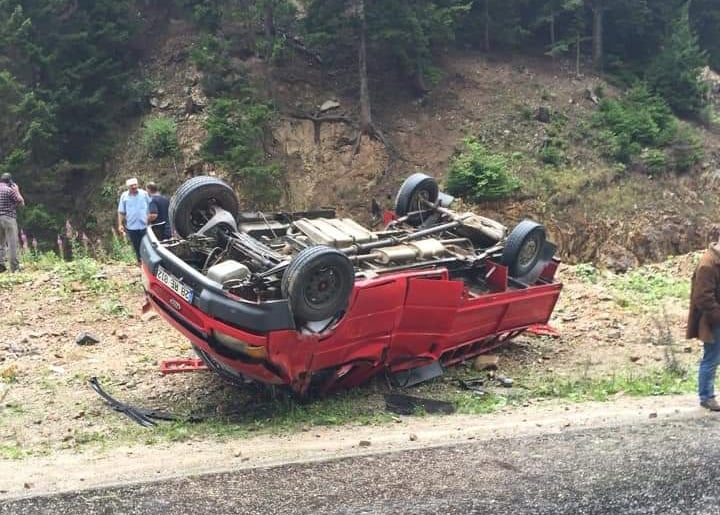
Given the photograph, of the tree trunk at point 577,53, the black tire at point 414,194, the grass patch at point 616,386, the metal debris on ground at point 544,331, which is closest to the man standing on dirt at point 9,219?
the black tire at point 414,194

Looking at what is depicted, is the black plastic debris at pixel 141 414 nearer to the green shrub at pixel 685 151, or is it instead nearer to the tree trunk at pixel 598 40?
the green shrub at pixel 685 151

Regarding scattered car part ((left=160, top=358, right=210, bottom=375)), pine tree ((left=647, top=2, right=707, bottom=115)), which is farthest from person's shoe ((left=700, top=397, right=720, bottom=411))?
pine tree ((left=647, top=2, right=707, bottom=115))

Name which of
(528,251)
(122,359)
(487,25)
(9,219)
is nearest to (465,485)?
(528,251)

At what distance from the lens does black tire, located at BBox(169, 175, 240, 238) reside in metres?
7.18

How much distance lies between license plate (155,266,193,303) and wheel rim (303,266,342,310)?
94 centimetres

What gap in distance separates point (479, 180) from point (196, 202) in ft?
49.5

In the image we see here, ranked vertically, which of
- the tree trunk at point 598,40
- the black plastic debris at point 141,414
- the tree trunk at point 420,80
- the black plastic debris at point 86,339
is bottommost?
the black plastic debris at point 141,414

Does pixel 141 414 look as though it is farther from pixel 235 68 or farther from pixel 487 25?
pixel 487 25

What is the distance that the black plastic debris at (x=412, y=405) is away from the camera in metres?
6.65

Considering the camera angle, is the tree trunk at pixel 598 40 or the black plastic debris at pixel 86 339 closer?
the black plastic debris at pixel 86 339

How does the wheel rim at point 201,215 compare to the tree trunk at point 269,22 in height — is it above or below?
below

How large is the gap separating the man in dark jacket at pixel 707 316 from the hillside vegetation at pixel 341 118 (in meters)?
13.6

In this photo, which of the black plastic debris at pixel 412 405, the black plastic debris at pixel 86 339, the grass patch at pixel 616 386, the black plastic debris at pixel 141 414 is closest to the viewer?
the black plastic debris at pixel 141 414

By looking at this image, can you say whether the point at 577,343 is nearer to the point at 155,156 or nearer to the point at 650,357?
the point at 650,357
